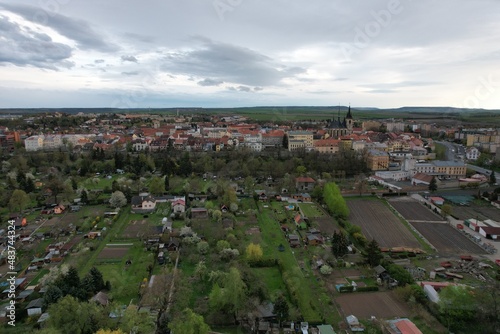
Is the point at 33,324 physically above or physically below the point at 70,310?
below

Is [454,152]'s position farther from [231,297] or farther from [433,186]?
[231,297]

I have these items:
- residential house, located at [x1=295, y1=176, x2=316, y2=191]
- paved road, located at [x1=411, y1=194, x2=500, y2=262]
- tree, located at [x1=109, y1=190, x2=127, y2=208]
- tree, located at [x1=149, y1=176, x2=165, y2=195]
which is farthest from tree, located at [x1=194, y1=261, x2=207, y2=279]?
residential house, located at [x1=295, y1=176, x2=316, y2=191]

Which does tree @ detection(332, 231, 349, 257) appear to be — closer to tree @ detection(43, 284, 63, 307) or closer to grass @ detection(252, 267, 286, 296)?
grass @ detection(252, 267, 286, 296)

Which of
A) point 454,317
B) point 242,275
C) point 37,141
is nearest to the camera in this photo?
point 454,317

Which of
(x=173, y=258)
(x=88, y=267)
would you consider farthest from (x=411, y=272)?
(x=88, y=267)

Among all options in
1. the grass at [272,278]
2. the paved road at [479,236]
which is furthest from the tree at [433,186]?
the grass at [272,278]

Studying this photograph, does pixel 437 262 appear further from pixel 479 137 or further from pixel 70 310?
pixel 479 137

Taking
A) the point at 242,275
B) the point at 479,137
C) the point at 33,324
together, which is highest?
the point at 479,137
